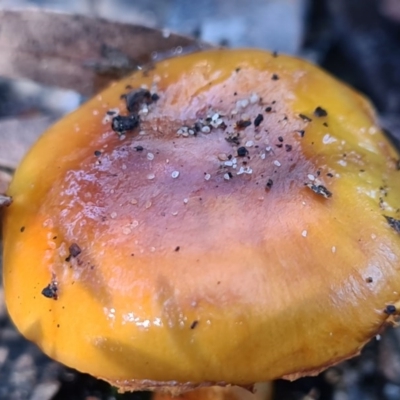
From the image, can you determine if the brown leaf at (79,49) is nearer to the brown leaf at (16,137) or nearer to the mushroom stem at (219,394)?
the brown leaf at (16,137)

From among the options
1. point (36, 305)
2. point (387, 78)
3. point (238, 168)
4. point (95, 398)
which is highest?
point (238, 168)

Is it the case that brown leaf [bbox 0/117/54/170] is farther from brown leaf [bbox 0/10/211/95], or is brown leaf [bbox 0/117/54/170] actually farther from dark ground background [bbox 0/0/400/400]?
brown leaf [bbox 0/10/211/95]

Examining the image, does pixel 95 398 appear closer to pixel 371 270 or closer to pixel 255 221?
pixel 255 221

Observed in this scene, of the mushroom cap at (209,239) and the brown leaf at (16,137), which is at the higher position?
the mushroom cap at (209,239)

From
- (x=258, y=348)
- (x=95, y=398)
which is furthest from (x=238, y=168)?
(x=95, y=398)

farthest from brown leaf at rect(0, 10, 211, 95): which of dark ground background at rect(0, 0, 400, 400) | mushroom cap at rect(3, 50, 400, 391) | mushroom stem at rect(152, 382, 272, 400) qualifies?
mushroom stem at rect(152, 382, 272, 400)

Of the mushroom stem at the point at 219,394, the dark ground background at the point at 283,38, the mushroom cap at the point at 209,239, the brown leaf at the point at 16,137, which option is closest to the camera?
the mushroom cap at the point at 209,239

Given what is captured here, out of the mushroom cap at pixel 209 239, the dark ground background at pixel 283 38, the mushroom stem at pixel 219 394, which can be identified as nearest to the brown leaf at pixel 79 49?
the dark ground background at pixel 283 38
